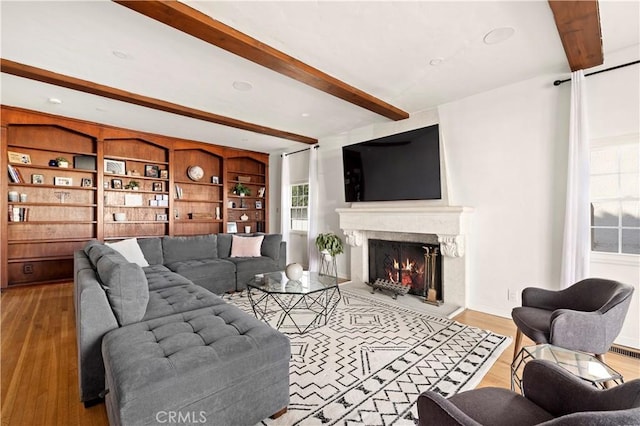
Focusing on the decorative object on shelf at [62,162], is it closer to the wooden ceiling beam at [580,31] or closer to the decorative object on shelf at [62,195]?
the decorative object on shelf at [62,195]

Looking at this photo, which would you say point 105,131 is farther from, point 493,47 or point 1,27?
point 493,47

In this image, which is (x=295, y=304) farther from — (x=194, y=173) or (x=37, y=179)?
(x=37, y=179)

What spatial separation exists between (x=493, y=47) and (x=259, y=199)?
18.6 ft

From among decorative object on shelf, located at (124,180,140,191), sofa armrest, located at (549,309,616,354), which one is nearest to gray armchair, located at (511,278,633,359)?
sofa armrest, located at (549,309,616,354)

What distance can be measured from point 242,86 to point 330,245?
2.79 metres

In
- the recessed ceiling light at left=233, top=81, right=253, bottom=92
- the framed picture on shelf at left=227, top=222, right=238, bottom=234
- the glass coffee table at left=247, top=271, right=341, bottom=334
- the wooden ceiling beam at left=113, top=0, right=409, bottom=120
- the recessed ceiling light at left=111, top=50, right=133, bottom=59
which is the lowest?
the glass coffee table at left=247, top=271, right=341, bottom=334

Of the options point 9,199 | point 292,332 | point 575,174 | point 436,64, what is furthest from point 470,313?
point 9,199

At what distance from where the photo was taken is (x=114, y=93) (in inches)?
132

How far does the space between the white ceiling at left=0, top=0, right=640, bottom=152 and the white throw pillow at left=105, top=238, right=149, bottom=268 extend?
185cm

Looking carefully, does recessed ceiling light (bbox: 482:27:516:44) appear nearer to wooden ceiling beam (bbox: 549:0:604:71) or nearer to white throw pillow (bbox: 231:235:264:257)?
wooden ceiling beam (bbox: 549:0:604:71)

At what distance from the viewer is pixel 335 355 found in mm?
2400

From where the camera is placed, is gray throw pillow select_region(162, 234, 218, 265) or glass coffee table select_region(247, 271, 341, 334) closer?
glass coffee table select_region(247, 271, 341, 334)

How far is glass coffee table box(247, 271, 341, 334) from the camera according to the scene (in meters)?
2.93

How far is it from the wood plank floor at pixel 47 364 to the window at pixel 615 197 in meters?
1.01
